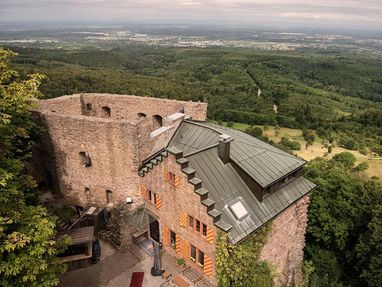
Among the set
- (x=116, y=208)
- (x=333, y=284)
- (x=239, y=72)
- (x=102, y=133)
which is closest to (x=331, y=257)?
(x=333, y=284)

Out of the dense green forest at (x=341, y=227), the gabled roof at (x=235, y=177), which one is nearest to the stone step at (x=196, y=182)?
the gabled roof at (x=235, y=177)

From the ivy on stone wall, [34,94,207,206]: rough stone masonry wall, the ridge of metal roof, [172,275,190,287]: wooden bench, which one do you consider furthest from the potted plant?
[34,94,207,206]: rough stone masonry wall

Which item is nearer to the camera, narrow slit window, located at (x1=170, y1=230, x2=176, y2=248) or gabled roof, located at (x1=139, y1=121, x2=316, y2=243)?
gabled roof, located at (x1=139, y1=121, x2=316, y2=243)

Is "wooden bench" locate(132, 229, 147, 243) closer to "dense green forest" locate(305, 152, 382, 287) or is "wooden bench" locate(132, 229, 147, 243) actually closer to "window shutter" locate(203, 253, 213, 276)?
"window shutter" locate(203, 253, 213, 276)

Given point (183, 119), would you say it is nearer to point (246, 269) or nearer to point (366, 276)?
point (246, 269)

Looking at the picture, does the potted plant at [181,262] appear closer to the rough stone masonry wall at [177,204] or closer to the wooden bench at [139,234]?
the rough stone masonry wall at [177,204]
